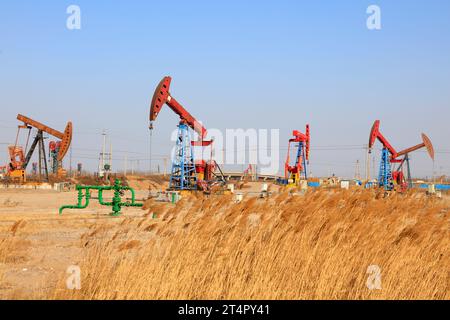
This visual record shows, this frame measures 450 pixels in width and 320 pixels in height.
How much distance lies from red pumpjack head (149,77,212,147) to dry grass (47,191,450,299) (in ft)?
80.4

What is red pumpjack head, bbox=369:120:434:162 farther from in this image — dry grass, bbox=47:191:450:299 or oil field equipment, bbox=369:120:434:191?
dry grass, bbox=47:191:450:299

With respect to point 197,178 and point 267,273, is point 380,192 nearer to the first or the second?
point 267,273

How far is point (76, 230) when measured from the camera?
1259 cm

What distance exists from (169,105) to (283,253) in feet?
88.0

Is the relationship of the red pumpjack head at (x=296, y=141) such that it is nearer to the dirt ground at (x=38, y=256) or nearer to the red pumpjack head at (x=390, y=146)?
the red pumpjack head at (x=390, y=146)

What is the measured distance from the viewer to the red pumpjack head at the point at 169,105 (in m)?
30.2

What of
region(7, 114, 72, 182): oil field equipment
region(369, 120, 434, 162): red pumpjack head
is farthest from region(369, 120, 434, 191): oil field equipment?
region(7, 114, 72, 182): oil field equipment

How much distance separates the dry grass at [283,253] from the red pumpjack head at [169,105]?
2450 cm

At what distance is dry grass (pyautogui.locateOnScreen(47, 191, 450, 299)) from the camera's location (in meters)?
4.54

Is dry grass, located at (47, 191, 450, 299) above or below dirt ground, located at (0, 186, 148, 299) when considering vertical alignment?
above

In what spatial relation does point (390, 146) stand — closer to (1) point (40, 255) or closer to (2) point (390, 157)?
(2) point (390, 157)

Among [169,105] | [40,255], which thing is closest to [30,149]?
[169,105]
